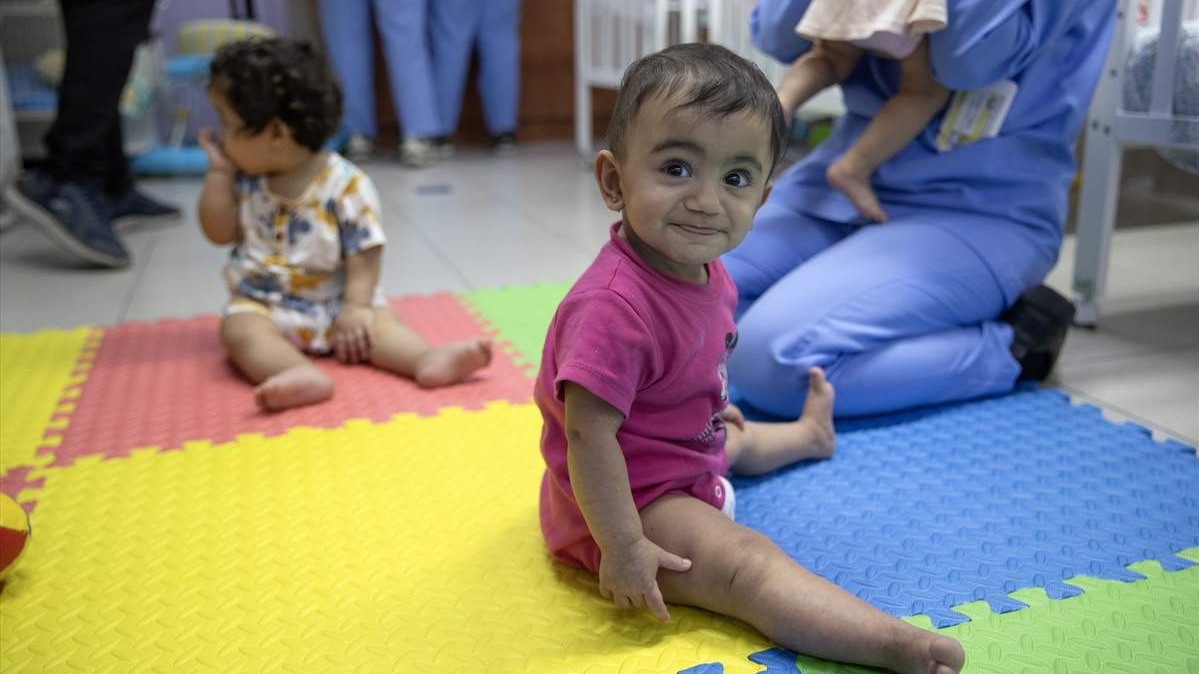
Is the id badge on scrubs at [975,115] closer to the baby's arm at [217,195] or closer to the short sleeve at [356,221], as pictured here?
the short sleeve at [356,221]

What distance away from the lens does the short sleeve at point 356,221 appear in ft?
4.64

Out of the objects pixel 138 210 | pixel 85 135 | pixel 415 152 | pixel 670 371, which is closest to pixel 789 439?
pixel 670 371

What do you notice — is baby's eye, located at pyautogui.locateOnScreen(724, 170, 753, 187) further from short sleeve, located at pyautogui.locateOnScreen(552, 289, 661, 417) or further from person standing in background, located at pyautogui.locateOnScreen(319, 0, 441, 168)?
person standing in background, located at pyautogui.locateOnScreen(319, 0, 441, 168)

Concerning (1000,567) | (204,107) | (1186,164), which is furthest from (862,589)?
(204,107)

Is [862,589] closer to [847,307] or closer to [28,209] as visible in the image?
[847,307]

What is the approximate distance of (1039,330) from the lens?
1.23 meters

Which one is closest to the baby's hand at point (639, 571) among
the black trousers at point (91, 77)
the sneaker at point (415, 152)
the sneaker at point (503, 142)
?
the black trousers at point (91, 77)

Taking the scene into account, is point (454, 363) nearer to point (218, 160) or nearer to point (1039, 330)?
point (218, 160)

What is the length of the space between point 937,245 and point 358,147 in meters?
2.82

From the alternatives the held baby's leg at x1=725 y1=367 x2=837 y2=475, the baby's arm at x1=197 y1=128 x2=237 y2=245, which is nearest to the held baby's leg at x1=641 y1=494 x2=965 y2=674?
the held baby's leg at x1=725 y1=367 x2=837 y2=475

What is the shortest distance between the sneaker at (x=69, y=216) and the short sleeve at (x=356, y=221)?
32.6 inches

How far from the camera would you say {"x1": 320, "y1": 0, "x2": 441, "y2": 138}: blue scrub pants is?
3.46 meters

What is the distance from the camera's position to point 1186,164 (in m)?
1.44

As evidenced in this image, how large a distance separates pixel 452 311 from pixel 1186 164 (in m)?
1.17
